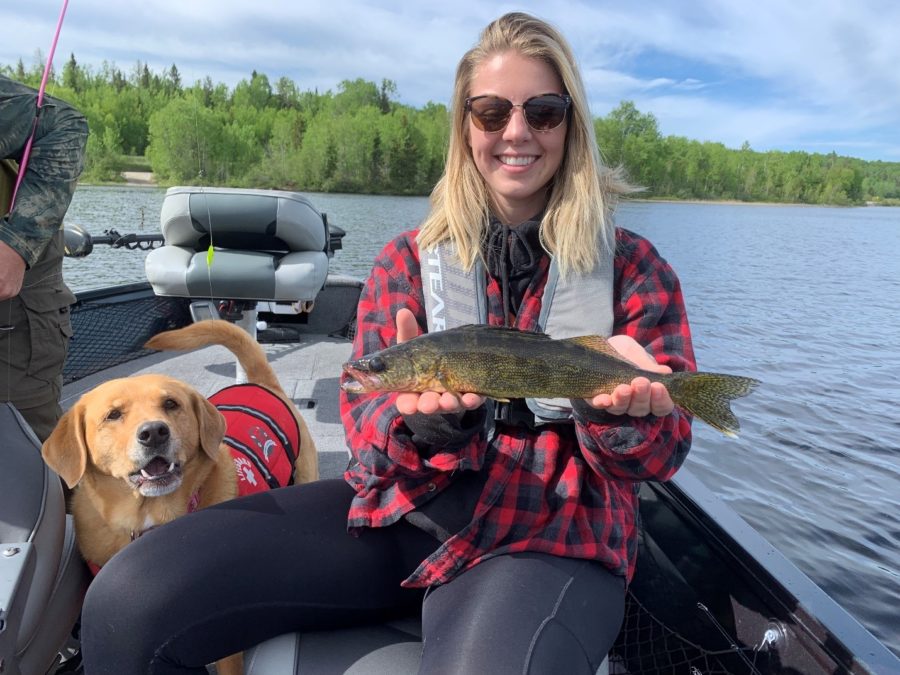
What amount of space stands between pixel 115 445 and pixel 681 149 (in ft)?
313

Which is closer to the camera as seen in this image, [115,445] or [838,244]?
[115,445]

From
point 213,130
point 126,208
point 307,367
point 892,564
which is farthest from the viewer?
point 213,130

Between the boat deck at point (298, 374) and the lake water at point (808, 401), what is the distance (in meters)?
3.06

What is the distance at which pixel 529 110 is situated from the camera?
2506 millimetres

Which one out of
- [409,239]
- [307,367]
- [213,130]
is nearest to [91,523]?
[409,239]

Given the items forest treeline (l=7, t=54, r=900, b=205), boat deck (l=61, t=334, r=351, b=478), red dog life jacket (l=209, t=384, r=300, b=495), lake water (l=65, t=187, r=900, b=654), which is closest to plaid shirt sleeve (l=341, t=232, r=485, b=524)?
red dog life jacket (l=209, t=384, r=300, b=495)

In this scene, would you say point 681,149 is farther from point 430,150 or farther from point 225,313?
point 225,313

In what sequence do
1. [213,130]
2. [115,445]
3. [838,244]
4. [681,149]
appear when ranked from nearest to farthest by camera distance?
[115,445], [838,244], [213,130], [681,149]

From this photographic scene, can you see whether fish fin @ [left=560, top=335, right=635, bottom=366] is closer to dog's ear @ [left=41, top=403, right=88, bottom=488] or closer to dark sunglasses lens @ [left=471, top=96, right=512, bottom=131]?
dark sunglasses lens @ [left=471, top=96, right=512, bottom=131]

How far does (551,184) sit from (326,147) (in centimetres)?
7201

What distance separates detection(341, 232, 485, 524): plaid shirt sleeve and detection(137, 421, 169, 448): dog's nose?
2.66 ft

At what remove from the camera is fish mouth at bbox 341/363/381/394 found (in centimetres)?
205

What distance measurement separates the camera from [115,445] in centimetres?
269

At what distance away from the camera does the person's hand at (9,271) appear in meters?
2.80
